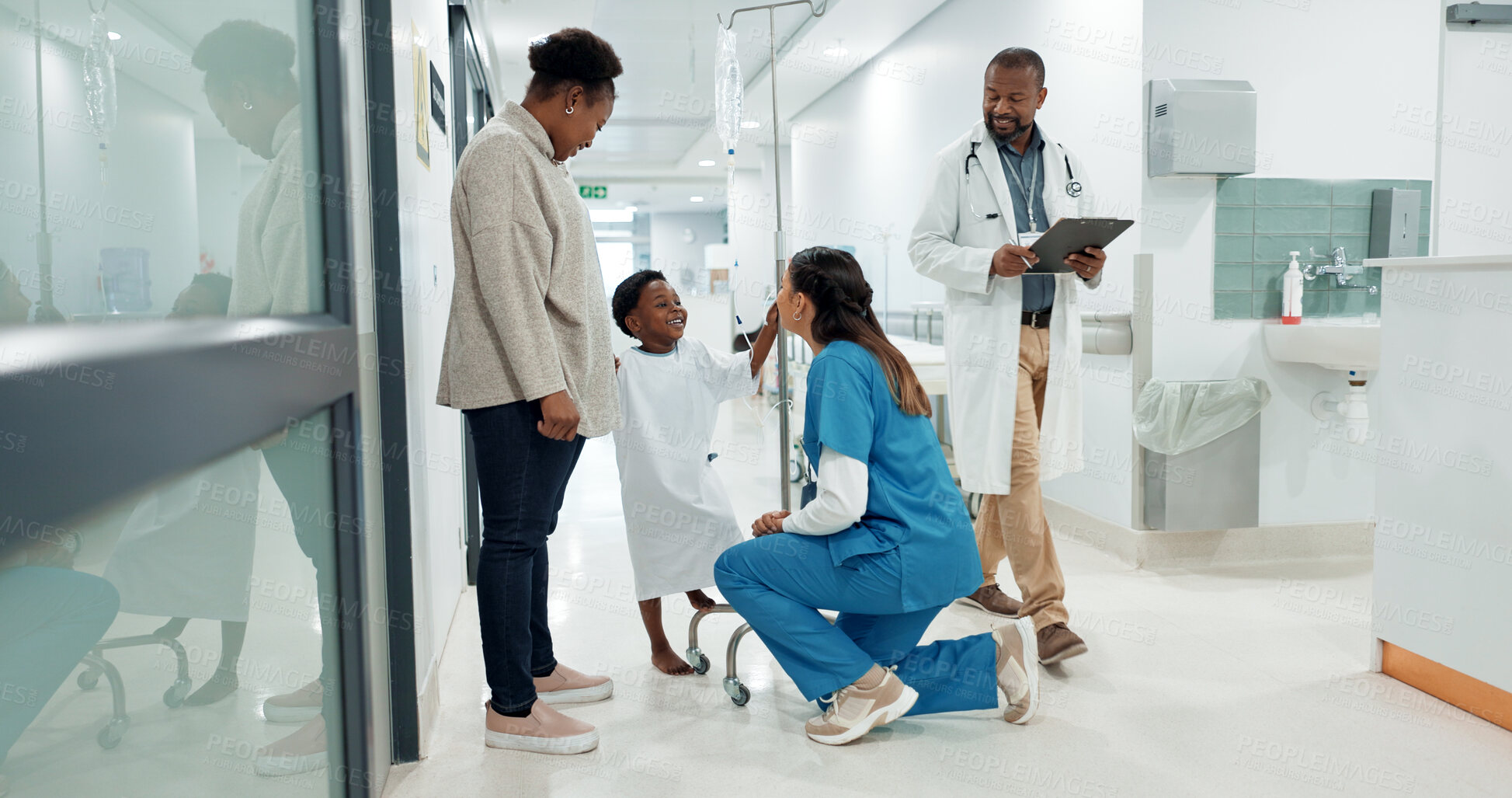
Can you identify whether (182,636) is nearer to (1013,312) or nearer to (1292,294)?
(1013,312)

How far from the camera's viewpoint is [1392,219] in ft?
10.6

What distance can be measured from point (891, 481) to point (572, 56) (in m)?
0.99

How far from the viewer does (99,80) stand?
0.81 meters

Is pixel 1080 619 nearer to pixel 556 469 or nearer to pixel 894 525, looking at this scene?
pixel 894 525

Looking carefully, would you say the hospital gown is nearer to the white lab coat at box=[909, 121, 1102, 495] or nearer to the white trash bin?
the white lab coat at box=[909, 121, 1102, 495]

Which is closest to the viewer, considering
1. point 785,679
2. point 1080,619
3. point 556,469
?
point 556,469

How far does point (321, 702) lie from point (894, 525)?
99 cm

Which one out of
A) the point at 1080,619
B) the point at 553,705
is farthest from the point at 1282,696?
the point at 553,705

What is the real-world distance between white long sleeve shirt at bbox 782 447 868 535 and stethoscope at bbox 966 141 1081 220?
41.9 inches

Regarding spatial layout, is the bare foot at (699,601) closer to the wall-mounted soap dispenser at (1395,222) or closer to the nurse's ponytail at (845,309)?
the nurse's ponytail at (845,309)

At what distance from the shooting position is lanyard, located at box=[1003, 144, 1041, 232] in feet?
8.45

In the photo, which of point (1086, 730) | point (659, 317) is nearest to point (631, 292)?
point (659, 317)

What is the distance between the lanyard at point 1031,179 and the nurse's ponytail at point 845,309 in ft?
2.76

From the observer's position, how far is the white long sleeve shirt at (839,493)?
178cm
